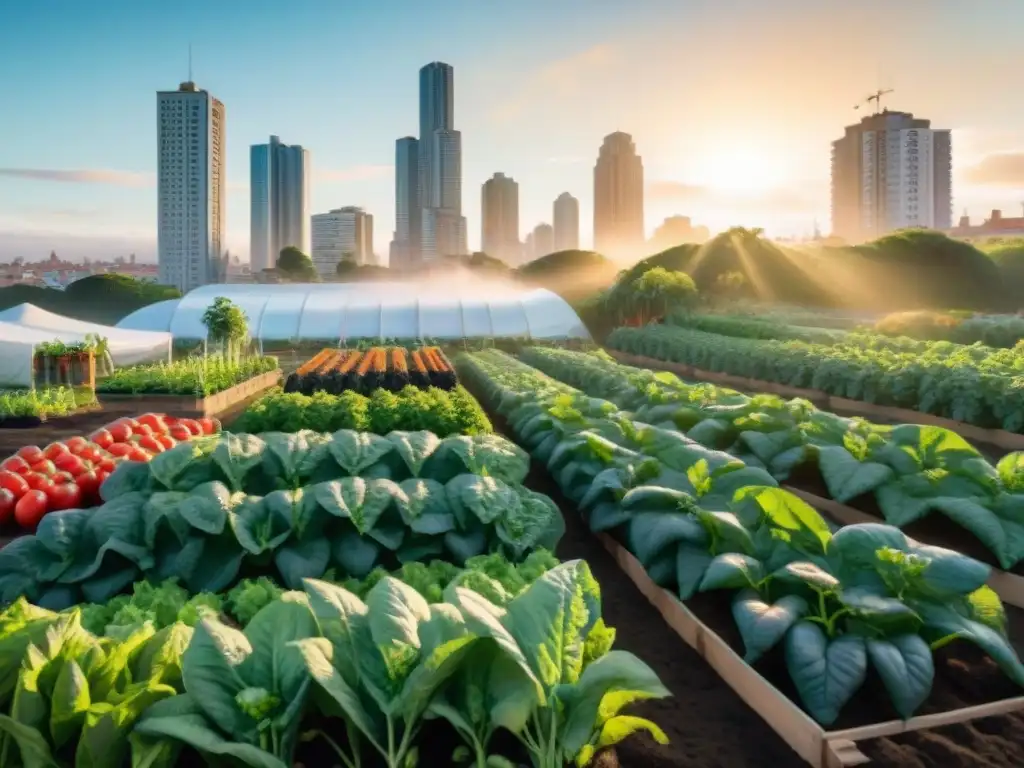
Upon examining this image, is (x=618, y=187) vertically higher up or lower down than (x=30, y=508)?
higher up

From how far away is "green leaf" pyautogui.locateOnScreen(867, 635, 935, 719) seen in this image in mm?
2498

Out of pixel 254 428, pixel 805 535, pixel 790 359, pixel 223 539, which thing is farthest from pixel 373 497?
pixel 790 359

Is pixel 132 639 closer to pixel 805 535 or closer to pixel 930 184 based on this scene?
pixel 805 535

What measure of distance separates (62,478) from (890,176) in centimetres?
9237

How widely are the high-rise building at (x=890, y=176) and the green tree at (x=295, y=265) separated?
52.4 m

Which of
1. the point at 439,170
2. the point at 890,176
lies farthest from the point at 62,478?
the point at 439,170

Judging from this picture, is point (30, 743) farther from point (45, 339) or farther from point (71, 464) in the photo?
point (45, 339)

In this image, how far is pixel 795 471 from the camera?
5.88 metres

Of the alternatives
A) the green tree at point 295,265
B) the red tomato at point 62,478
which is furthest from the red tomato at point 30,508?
the green tree at point 295,265

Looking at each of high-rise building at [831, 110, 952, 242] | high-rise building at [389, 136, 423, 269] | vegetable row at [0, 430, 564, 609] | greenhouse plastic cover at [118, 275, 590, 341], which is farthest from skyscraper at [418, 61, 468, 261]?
vegetable row at [0, 430, 564, 609]

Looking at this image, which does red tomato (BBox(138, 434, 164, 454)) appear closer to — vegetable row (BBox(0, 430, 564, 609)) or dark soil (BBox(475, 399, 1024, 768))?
vegetable row (BBox(0, 430, 564, 609))

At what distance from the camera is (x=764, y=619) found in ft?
8.94

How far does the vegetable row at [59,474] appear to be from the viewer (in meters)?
4.76

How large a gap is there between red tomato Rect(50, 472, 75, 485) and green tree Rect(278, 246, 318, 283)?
6218 centimetres
